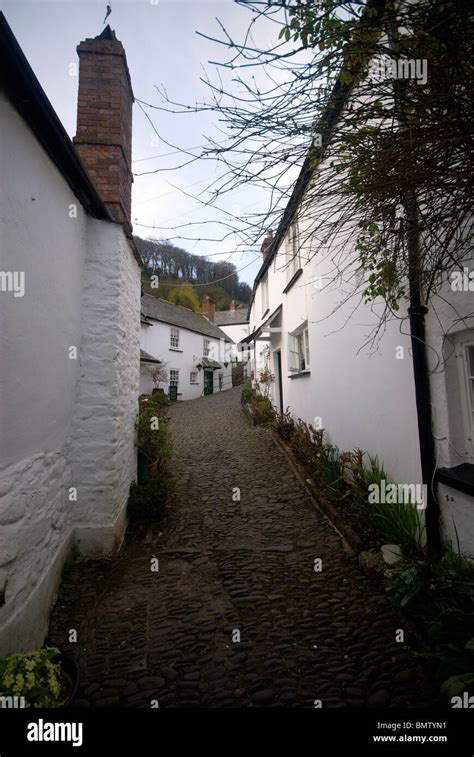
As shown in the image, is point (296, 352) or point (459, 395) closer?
point (459, 395)

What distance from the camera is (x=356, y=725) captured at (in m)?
1.80

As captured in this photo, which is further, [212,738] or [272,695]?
[272,695]

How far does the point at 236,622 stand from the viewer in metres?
2.60

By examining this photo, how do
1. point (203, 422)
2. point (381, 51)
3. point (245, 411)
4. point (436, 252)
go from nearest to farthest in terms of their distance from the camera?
point (381, 51) → point (436, 252) → point (203, 422) → point (245, 411)

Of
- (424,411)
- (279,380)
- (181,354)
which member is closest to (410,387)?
(424,411)

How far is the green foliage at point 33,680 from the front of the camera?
1603 mm

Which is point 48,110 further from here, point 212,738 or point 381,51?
point 212,738

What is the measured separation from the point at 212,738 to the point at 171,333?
20.0 meters

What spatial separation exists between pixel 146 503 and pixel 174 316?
63.8 feet

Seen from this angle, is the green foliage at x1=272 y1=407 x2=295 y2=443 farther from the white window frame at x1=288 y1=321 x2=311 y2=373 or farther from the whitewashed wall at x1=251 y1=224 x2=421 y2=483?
the white window frame at x1=288 y1=321 x2=311 y2=373

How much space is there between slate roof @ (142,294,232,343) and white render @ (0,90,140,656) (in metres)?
14.2

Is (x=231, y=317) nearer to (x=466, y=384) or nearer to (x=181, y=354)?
(x=181, y=354)

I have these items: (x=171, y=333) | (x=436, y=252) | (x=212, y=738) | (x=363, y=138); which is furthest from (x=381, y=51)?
(x=171, y=333)

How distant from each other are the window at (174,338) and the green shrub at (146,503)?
55.0 feet
